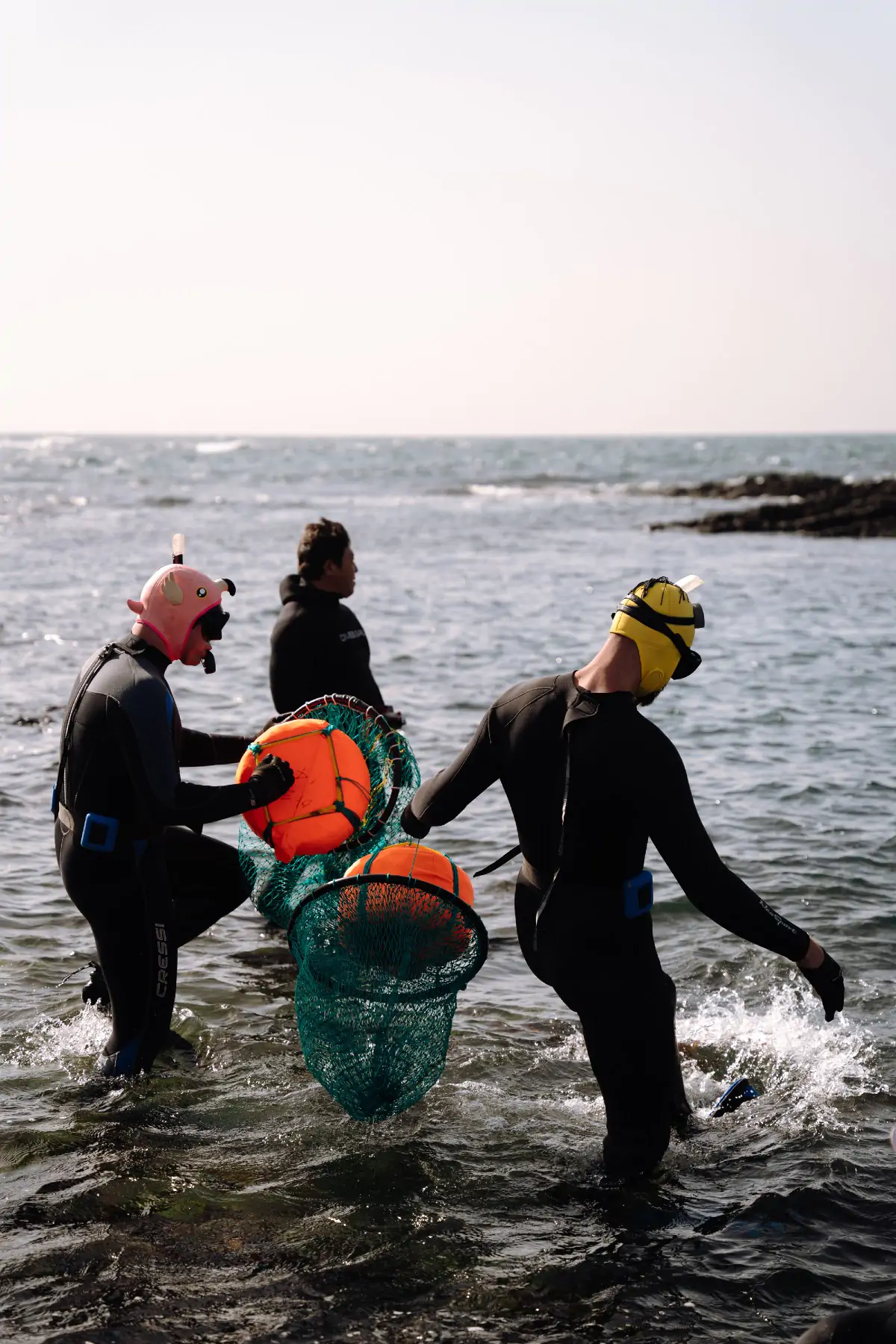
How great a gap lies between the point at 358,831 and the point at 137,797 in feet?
3.21

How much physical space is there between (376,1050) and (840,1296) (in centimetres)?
190

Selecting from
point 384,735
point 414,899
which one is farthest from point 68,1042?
point 414,899

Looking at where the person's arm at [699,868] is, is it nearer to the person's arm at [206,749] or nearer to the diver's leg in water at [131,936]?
the diver's leg in water at [131,936]

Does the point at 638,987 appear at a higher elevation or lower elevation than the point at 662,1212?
higher

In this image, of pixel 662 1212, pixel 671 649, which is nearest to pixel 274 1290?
pixel 662 1212

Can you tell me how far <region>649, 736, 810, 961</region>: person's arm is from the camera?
191 inches

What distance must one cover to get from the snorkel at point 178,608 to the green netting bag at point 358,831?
62 cm

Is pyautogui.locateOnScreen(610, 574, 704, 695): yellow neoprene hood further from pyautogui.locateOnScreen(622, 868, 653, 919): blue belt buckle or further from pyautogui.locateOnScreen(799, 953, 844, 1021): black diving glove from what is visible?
pyautogui.locateOnScreen(799, 953, 844, 1021): black diving glove

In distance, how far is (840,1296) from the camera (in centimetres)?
496

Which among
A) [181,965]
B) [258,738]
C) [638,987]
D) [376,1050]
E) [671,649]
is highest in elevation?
[671,649]

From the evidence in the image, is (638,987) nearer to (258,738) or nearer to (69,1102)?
(258,738)

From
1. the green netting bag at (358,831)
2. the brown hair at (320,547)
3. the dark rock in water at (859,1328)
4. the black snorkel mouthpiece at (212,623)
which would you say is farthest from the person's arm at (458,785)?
the brown hair at (320,547)

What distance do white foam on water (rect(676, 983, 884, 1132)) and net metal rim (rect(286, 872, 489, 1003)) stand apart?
1.81 meters

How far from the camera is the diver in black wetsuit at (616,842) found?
4887 millimetres
